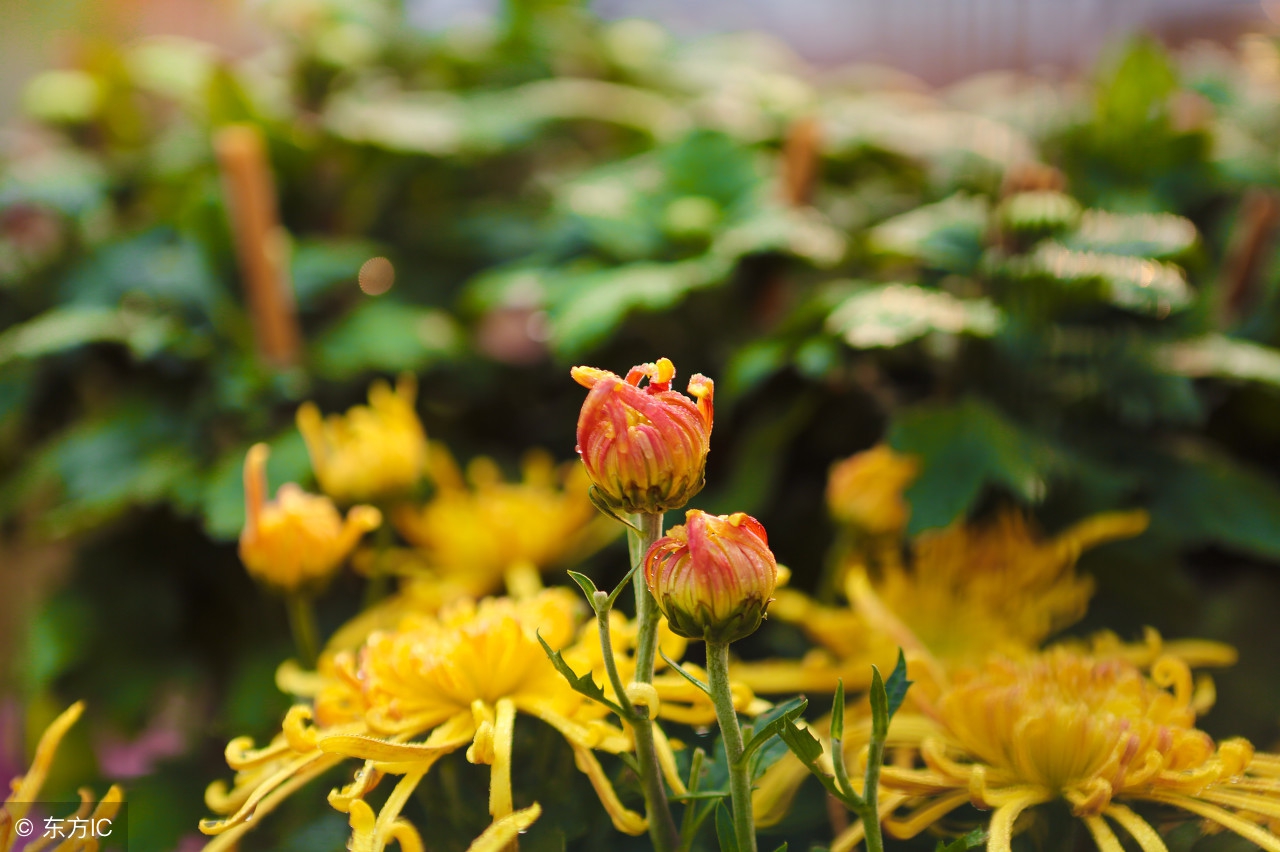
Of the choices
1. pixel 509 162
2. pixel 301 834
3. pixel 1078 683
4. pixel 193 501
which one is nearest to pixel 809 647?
pixel 1078 683

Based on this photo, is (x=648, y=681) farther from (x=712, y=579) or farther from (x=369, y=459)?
(x=369, y=459)

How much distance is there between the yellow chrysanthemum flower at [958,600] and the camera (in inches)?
18.1

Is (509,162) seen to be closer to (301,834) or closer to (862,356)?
(862,356)

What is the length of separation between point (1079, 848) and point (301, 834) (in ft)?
1.05

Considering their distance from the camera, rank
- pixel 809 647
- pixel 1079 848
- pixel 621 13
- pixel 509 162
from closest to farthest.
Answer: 1. pixel 1079 848
2. pixel 809 647
3. pixel 509 162
4. pixel 621 13

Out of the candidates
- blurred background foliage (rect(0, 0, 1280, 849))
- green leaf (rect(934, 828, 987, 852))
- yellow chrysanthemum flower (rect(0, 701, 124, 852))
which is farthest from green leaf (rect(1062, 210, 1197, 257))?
yellow chrysanthemum flower (rect(0, 701, 124, 852))

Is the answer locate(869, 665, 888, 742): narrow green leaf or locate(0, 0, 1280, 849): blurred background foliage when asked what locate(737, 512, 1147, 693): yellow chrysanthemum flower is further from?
locate(869, 665, 888, 742): narrow green leaf

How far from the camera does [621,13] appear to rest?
1.40 metres

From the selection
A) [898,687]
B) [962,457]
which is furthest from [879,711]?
[962,457]

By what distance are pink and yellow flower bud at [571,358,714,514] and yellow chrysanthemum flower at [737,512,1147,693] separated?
0.21 m

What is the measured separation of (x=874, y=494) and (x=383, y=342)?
38 centimetres

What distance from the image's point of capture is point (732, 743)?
0.28 metres

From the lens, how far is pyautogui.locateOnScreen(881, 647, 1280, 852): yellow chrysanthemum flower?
32cm

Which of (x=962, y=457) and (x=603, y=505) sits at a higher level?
(x=603, y=505)
